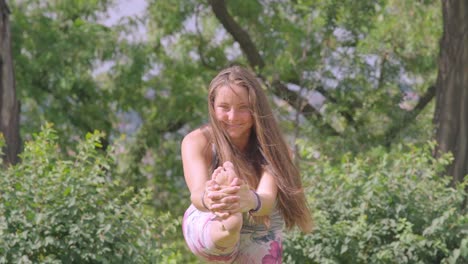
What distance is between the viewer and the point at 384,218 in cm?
631

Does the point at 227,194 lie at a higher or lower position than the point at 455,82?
lower

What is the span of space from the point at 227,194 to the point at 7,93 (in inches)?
231

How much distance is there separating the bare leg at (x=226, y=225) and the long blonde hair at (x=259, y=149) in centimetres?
34

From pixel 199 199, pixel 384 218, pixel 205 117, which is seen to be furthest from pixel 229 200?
pixel 205 117

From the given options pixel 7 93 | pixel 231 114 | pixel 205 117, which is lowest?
pixel 231 114

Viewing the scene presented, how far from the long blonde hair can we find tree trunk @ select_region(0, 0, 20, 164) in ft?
17.2

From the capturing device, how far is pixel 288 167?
3809mm

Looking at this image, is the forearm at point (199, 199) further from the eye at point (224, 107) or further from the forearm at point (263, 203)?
the eye at point (224, 107)

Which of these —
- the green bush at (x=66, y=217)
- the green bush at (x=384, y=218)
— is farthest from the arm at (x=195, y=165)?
the green bush at (x=384, y=218)

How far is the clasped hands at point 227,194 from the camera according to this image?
3322 millimetres

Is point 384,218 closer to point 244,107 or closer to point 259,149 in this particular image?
point 259,149

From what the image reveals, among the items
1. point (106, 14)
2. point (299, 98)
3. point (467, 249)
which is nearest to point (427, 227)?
point (467, 249)

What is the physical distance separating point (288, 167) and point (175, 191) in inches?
421

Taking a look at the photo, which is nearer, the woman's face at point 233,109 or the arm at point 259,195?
the arm at point 259,195
